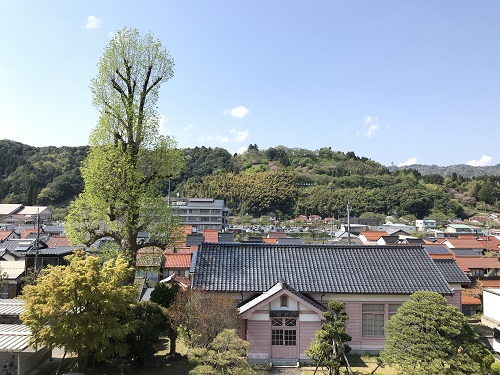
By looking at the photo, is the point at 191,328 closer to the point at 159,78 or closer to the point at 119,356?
the point at 119,356

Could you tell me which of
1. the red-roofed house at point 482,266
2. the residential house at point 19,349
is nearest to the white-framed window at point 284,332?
the residential house at point 19,349

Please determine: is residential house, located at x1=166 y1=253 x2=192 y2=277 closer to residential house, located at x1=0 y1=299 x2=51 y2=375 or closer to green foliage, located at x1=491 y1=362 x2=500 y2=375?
residential house, located at x1=0 y1=299 x2=51 y2=375

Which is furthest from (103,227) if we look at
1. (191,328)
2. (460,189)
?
(460,189)

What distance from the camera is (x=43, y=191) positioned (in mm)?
96812

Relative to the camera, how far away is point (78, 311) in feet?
35.5

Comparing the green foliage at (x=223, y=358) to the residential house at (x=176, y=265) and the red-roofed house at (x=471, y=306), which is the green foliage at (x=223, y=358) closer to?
the residential house at (x=176, y=265)

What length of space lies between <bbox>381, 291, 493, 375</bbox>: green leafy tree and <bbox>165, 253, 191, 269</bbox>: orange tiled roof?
64.6 feet

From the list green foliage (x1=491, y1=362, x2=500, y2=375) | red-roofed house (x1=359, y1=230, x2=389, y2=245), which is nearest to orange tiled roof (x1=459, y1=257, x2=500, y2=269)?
red-roofed house (x1=359, y1=230, x2=389, y2=245)

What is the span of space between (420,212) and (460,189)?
92.9ft

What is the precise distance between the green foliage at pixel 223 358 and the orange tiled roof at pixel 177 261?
696 inches

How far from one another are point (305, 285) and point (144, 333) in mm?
6229

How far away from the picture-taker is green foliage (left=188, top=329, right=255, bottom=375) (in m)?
9.62

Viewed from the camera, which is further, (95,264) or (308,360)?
(308,360)

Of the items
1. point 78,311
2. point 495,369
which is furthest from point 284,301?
point 78,311
